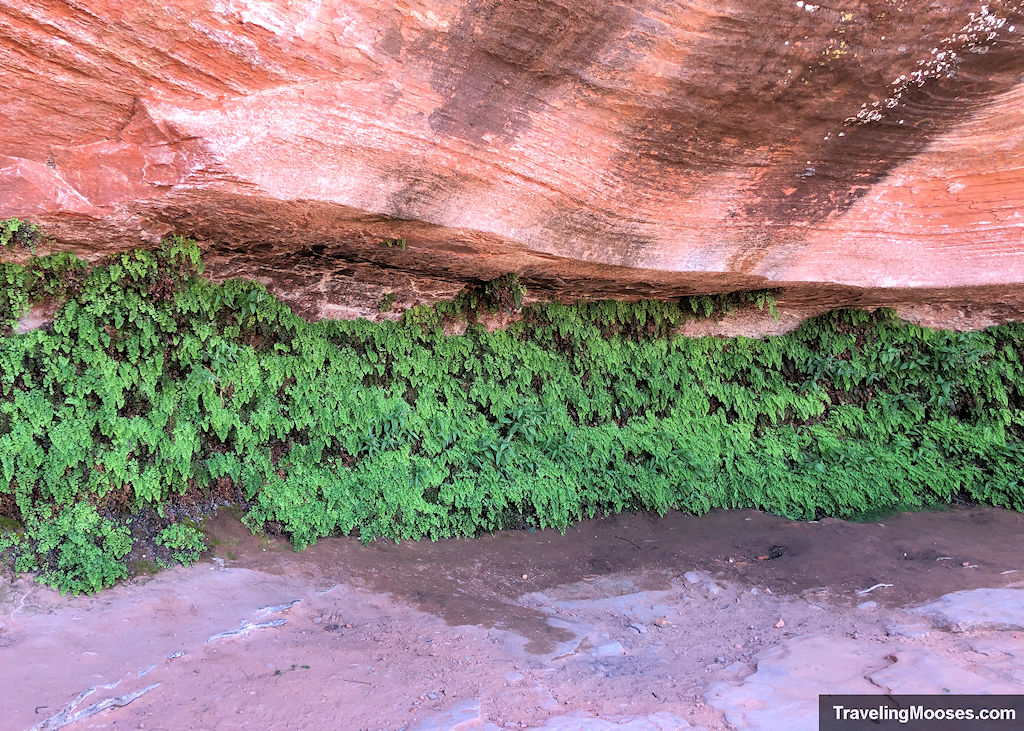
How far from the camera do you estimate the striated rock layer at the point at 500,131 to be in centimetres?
531

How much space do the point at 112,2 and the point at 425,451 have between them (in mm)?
5403

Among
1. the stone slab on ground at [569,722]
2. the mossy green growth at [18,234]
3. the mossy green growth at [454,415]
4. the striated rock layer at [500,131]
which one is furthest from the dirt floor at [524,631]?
the striated rock layer at [500,131]

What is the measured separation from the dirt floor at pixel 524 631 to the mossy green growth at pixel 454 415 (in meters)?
0.53

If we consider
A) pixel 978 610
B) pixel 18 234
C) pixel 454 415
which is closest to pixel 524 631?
pixel 454 415

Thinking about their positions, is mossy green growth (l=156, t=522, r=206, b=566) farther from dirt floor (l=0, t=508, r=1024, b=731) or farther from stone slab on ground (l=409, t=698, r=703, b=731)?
stone slab on ground (l=409, t=698, r=703, b=731)

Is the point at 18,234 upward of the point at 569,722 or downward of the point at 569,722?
upward

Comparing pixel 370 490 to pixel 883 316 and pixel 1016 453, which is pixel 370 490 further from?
pixel 1016 453

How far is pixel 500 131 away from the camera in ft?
20.7

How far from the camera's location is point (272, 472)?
754 cm

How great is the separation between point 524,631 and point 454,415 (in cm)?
347

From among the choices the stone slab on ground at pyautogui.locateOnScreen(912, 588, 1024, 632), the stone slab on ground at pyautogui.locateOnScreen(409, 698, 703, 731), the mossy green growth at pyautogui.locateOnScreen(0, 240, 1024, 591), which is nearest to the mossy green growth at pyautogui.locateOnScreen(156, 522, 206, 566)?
the mossy green growth at pyautogui.locateOnScreen(0, 240, 1024, 591)

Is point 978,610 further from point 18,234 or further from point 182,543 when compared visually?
point 18,234

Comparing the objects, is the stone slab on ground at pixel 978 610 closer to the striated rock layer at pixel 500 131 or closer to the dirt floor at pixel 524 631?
the dirt floor at pixel 524 631

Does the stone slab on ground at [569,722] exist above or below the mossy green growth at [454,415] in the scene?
below
